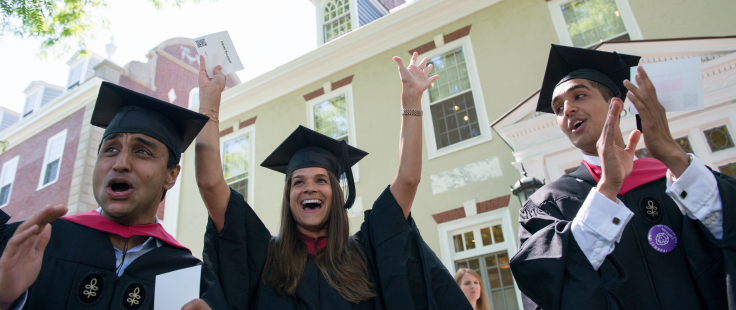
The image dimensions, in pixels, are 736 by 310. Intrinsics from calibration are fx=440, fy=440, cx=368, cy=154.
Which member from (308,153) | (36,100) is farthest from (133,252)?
(36,100)

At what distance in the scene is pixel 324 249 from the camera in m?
2.28

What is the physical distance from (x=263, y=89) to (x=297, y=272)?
8508 mm

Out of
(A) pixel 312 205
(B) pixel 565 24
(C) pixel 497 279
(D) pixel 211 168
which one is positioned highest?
(B) pixel 565 24

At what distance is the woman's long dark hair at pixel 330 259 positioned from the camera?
2066mm

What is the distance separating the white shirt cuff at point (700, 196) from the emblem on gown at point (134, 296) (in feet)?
7.49

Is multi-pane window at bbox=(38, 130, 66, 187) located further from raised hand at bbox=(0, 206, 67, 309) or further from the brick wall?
raised hand at bbox=(0, 206, 67, 309)

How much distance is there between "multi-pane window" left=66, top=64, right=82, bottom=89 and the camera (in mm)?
16250

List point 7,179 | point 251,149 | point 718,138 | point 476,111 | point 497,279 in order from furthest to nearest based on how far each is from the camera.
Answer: point 7,179 < point 251,149 < point 476,111 < point 497,279 < point 718,138

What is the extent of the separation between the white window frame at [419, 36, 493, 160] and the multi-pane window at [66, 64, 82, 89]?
46.6 feet

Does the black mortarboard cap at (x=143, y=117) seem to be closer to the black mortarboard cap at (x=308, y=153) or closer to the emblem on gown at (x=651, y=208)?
the black mortarboard cap at (x=308, y=153)

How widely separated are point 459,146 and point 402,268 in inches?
216

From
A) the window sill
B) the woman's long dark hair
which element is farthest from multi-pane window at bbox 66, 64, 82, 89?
the woman's long dark hair

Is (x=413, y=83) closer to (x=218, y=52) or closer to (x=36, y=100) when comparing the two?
(x=218, y=52)

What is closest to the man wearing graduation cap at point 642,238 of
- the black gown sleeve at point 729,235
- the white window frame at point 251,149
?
the black gown sleeve at point 729,235
